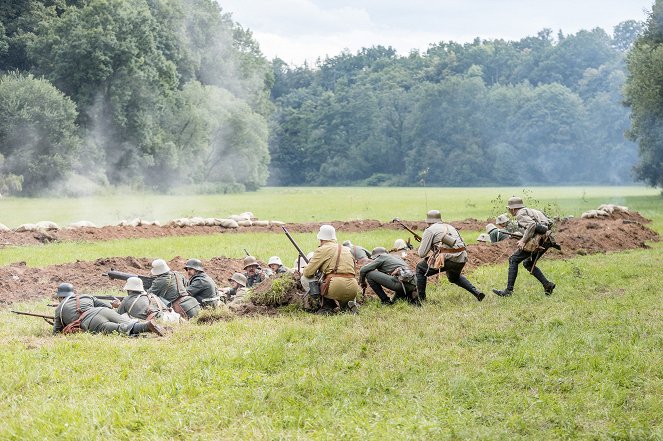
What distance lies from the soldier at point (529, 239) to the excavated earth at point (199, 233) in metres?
2.89

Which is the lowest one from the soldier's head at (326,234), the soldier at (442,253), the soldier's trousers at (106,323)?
the soldier's trousers at (106,323)

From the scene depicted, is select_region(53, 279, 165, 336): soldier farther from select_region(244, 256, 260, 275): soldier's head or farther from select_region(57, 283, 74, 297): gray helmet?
select_region(244, 256, 260, 275): soldier's head

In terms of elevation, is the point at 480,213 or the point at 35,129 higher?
the point at 35,129

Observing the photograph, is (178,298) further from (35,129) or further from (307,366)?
(35,129)

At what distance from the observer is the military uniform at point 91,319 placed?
1233 cm

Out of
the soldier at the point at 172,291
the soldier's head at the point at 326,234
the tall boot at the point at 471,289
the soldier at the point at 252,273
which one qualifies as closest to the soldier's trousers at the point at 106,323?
the soldier at the point at 172,291

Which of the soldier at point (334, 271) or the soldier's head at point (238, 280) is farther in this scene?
the soldier's head at point (238, 280)

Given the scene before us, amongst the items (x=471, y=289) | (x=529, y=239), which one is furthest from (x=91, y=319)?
(x=529, y=239)

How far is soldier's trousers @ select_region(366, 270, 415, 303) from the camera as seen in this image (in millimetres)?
14398

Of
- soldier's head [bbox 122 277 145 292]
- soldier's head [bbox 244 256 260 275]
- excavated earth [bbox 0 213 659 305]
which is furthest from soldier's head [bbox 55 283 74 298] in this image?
soldier's head [bbox 244 256 260 275]

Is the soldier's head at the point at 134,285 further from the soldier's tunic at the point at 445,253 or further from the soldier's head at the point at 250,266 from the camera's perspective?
the soldier's tunic at the point at 445,253

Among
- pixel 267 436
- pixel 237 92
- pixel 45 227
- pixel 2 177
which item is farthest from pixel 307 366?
pixel 237 92

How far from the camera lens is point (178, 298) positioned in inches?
565

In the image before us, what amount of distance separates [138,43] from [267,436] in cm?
5490
